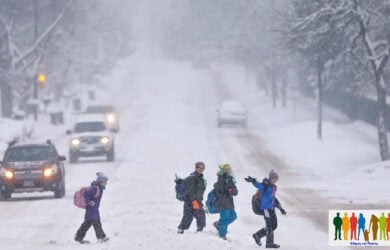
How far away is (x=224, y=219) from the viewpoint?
68.9 feet

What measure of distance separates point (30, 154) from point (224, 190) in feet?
42.6

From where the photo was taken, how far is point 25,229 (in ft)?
80.2

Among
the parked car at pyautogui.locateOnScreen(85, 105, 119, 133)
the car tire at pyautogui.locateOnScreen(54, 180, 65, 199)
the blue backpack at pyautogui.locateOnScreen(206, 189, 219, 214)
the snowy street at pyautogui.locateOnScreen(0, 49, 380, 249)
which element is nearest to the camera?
the blue backpack at pyautogui.locateOnScreen(206, 189, 219, 214)

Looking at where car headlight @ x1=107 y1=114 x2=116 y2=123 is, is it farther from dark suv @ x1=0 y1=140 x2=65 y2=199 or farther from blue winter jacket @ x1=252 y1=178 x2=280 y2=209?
blue winter jacket @ x1=252 y1=178 x2=280 y2=209

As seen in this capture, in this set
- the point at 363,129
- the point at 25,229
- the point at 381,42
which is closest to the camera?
the point at 25,229

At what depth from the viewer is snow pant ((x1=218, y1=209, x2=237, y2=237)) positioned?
20984 millimetres

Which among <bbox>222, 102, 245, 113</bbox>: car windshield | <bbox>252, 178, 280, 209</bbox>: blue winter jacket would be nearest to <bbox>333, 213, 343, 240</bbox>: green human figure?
<bbox>252, 178, 280, 209</bbox>: blue winter jacket

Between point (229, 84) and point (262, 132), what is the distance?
49.4 m

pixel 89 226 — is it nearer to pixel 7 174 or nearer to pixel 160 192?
pixel 7 174

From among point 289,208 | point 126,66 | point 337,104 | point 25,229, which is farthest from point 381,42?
point 126,66

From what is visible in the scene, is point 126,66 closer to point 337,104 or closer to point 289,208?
point 337,104

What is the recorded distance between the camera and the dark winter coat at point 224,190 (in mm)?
20719

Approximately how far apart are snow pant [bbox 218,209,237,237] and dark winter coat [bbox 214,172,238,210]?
0.54ft

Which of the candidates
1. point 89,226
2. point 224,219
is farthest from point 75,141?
point 224,219
